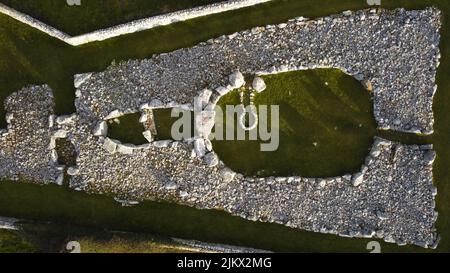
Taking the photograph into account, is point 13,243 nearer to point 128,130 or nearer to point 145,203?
point 145,203

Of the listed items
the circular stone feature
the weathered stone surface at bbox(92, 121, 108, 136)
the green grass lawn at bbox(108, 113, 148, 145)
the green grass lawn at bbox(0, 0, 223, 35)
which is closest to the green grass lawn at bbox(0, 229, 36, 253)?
the weathered stone surface at bbox(92, 121, 108, 136)

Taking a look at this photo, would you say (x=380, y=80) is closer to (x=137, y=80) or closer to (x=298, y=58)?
(x=298, y=58)

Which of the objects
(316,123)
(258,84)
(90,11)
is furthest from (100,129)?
(316,123)

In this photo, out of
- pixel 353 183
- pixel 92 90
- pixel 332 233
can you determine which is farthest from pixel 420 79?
pixel 92 90

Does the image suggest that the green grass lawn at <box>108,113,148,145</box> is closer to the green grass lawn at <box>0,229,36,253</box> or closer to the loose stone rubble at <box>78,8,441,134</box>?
the loose stone rubble at <box>78,8,441,134</box>

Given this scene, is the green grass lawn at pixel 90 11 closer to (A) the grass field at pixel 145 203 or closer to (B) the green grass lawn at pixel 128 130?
(A) the grass field at pixel 145 203
